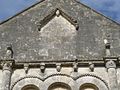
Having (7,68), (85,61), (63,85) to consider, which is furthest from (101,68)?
(7,68)

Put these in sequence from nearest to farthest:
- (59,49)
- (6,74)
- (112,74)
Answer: (112,74) → (6,74) → (59,49)

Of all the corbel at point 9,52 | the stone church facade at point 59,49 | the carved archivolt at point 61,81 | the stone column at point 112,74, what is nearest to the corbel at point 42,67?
the stone church facade at point 59,49

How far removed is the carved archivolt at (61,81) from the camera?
15523 mm

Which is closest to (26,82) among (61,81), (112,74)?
(61,81)

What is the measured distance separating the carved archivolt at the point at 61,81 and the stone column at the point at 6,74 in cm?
26

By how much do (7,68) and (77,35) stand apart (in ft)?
11.9

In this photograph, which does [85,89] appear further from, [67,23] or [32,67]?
[67,23]

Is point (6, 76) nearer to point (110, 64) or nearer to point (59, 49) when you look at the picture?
point (59, 49)

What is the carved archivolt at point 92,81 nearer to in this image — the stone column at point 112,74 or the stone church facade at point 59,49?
the stone church facade at point 59,49

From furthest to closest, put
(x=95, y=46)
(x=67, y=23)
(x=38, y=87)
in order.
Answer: (x=67, y=23), (x=95, y=46), (x=38, y=87)

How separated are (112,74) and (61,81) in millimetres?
2006

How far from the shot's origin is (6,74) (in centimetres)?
1579

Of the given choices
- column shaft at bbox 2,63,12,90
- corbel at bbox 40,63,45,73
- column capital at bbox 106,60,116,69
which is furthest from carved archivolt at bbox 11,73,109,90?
column capital at bbox 106,60,116,69

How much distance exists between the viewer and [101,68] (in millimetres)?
16000
